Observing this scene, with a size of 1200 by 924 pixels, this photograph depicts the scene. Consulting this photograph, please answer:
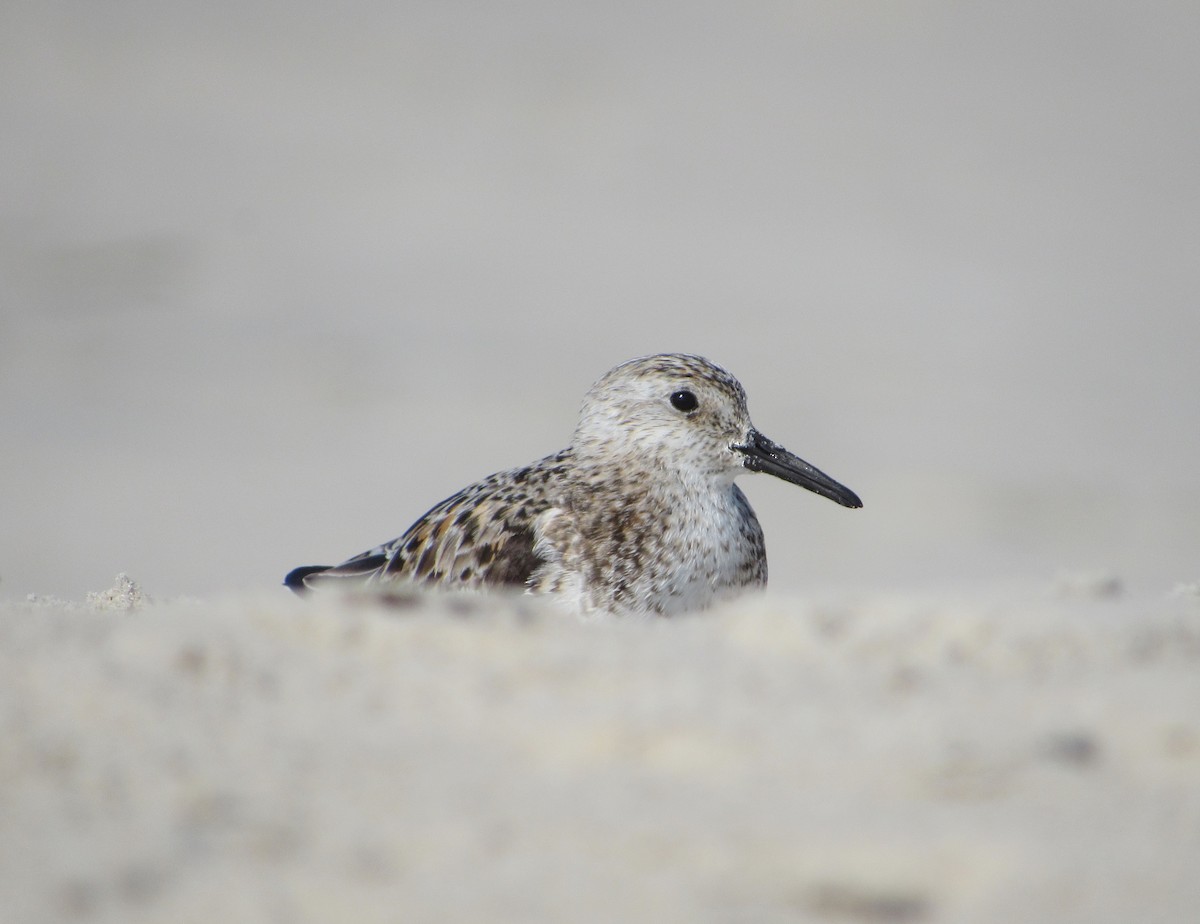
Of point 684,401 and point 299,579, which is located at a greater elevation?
point 684,401

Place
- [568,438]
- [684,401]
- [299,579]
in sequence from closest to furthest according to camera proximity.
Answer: [684,401], [299,579], [568,438]

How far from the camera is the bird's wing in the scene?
4.77 metres

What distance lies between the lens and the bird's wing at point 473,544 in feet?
15.6

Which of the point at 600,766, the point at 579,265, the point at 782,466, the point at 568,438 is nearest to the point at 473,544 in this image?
the point at 782,466

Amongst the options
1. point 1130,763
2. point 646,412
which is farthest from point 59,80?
point 1130,763

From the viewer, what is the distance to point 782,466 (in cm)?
530

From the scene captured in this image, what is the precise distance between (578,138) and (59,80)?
5.01 meters

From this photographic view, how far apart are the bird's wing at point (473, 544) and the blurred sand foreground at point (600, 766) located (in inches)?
59.5

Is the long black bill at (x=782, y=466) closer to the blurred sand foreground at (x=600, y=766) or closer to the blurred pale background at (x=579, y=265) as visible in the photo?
the blurred sand foreground at (x=600, y=766)

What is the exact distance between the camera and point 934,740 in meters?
2.56

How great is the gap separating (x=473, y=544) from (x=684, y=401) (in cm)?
89

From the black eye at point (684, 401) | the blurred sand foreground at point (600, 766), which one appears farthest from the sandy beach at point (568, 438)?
the black eye at point (684, 401)

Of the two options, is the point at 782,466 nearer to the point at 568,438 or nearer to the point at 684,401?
the point at 684,401

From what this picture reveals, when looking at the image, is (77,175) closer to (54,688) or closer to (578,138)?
(578,138)
